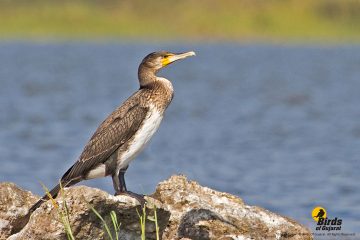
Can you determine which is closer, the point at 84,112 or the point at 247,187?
the point at 247,187

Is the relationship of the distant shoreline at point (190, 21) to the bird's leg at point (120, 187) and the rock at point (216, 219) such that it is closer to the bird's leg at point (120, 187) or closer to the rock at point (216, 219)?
the bird's leg at point (120, 187)

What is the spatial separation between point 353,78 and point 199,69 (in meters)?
21.1

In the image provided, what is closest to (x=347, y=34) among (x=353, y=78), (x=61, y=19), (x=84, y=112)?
(x=61, y=19)

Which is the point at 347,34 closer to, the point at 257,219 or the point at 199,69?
the point at 199,69

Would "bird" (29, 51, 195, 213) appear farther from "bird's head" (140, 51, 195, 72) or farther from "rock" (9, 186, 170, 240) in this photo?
"rock" (9, 186, 170, 240)

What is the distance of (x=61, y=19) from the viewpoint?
13412 centimetres

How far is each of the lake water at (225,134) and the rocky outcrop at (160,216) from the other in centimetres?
56

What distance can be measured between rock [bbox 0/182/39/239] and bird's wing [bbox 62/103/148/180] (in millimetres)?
584

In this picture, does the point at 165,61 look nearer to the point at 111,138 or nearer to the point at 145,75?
the point at 145,75

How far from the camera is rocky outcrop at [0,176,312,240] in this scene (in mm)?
8750

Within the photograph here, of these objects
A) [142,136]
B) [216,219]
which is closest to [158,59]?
[142,136]

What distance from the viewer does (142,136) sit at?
1006 centimetres

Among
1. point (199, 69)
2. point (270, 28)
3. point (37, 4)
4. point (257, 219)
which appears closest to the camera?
point (257, 219)

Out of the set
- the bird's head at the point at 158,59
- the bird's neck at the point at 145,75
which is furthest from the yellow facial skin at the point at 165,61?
the bird's neck at the point at 145,75
